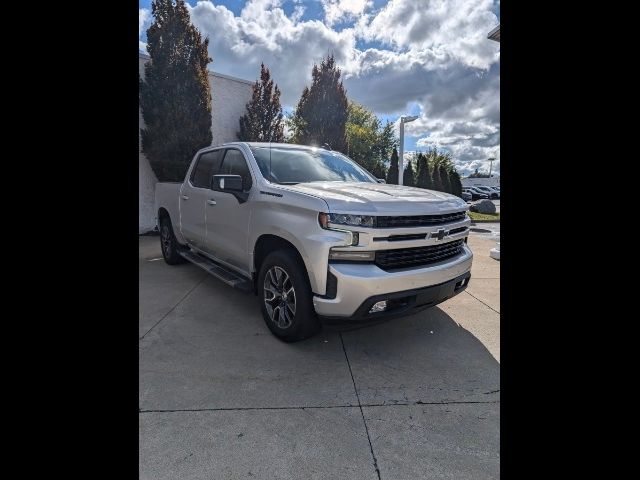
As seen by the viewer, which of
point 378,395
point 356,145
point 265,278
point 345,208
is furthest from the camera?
point 356,145

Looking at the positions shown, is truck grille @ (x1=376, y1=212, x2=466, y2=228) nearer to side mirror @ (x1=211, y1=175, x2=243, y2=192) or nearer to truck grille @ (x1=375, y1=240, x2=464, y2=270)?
truck grille @ (x1=375, y1=240, x2=464, y2=270)

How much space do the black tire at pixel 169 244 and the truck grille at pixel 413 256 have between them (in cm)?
416

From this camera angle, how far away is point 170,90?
9688 mm

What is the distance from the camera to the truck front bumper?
106 inches

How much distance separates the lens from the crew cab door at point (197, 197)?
474 centimetres

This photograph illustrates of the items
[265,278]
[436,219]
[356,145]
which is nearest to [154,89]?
[265,278]

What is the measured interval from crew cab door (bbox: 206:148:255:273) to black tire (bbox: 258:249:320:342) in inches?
19.6

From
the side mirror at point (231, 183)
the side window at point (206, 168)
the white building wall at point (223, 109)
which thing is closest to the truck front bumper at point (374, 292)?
the side mirror at point (231, 183)

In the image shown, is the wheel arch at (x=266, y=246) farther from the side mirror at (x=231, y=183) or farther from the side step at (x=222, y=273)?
the side mirror at (x=231, y=183)
